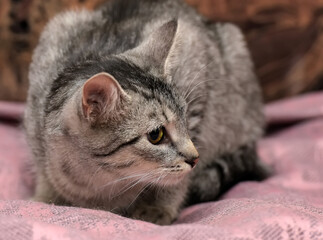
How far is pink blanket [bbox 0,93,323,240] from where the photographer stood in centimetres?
124

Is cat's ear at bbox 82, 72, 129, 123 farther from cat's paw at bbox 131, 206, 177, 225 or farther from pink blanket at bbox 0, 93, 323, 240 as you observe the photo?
cat's paw at bbox 131, 206, 177, 225

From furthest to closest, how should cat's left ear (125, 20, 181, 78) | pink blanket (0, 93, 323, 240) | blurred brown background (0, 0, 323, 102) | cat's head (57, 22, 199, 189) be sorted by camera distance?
blurred brown background (0, 0, 323, 102)
cat's left ear (125, 20, 181, 78)
cat's head (57, 22, 199, 189)
pink blanket (0, 93, 323, 240)

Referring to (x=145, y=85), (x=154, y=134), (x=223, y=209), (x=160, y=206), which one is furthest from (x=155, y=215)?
(x=145, y=85)

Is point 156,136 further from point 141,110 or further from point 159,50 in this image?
point 159,50

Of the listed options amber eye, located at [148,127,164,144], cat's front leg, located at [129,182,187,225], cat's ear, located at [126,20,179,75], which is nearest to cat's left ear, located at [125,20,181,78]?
cat's ear, located at [126,20,179,75]

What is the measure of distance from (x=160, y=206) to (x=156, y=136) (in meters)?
0.38

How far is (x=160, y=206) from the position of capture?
67.7 inches

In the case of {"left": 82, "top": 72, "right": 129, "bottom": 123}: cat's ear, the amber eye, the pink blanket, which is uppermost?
{"left": 82, "top": 72, "right": 129, "bottom": 123}: cat's ear

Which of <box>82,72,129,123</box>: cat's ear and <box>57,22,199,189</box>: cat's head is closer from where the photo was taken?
<box>82,72,129,123</box>: cat's ear

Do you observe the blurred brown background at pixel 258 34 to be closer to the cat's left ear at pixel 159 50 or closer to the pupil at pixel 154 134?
the cat's left ear at pixel 159 50

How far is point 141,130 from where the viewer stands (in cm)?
142

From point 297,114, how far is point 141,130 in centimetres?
142

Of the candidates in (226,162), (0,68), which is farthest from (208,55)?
(0,68)

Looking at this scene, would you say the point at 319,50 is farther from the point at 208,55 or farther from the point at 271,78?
the point at 208,55
